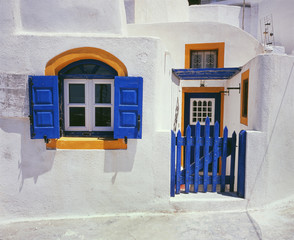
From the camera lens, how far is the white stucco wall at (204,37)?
26.7 feet

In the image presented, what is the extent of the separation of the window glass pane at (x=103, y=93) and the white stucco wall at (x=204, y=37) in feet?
13.5

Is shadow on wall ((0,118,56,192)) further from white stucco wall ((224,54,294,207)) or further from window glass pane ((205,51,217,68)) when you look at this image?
window glass pane ((205,51,217,68))

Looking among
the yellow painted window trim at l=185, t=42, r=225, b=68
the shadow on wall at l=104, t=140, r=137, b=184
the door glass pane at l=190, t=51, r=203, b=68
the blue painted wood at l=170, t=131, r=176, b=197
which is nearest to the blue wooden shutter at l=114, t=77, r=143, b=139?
the shadow on wall at l=104, t=140, r=137, b=184

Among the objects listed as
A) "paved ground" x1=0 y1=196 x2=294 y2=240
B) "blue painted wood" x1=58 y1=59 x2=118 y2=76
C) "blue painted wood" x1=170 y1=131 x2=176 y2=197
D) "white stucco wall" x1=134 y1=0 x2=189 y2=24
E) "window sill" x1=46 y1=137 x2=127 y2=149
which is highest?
"white stucco wall" x1=134 y1=0 x2=189 y2=24

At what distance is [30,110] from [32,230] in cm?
207

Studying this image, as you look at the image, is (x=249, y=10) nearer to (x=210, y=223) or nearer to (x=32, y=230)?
(x=210, y=223)

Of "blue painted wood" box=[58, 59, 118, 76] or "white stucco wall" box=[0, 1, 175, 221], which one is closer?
"white stucco wall" box=[0, 1, 175, 221]

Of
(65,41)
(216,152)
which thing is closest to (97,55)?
(65,41)

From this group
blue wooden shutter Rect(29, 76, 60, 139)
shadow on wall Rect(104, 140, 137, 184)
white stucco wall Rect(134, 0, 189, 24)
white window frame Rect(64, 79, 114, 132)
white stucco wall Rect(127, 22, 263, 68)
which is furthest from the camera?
white stucco wall Rect(134, 0, 189, 24)

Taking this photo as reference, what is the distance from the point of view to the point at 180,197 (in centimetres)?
469

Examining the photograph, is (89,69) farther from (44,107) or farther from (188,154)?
(188,154)

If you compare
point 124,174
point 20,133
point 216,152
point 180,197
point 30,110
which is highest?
point 30,110

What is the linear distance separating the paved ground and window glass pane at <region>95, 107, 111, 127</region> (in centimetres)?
175

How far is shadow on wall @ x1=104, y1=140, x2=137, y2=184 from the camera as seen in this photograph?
4.48m
